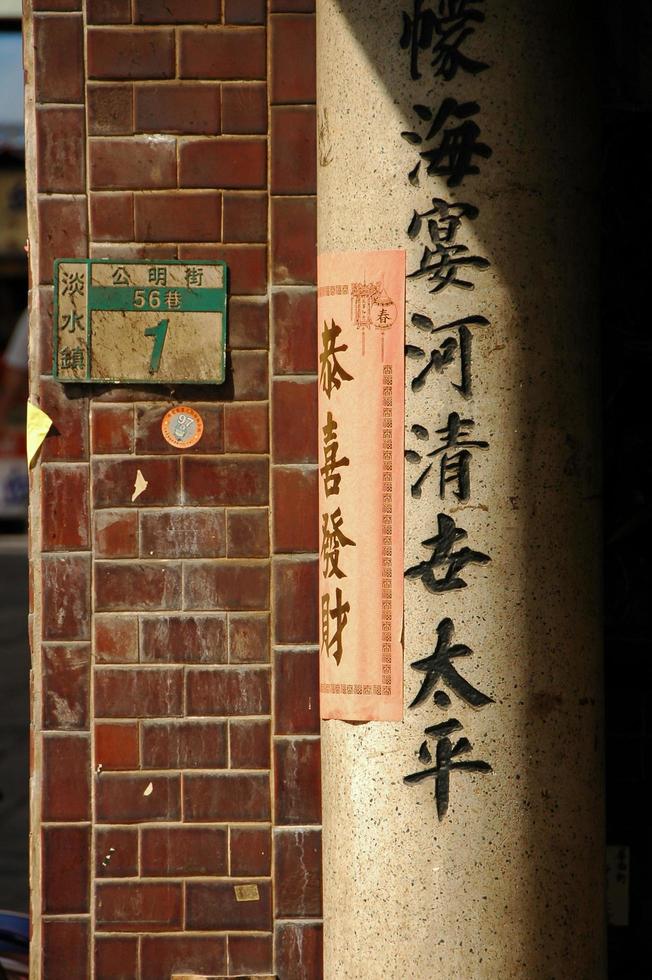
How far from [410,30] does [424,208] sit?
417 millimetres

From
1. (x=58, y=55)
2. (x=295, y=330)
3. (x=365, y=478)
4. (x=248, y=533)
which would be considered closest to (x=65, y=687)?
(x=248, y=533)

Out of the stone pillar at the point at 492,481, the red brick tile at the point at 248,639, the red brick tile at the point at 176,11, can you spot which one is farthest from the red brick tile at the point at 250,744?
the red brick tile at the point at 176,11

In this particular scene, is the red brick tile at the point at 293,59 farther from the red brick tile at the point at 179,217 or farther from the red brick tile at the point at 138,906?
the red brick tile at the point at 138,906

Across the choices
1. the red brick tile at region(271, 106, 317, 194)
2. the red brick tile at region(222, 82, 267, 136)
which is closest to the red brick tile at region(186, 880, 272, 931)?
the red brick tile at region(271, 106, 317, 194)

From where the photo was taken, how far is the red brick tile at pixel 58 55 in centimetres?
312

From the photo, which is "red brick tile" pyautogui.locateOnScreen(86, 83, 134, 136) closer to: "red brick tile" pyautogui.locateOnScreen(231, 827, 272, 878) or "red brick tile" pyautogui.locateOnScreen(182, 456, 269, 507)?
"red brick tile" pyautogui.locateOnScreen(182, 456, 269, 507)

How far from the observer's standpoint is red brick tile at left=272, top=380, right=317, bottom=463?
3.14 m

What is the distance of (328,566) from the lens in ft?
9.41

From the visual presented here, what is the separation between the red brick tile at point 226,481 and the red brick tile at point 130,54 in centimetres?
106

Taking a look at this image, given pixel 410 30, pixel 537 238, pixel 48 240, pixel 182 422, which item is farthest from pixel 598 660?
pixel 48 240

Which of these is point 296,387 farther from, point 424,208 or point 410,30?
point 410,30

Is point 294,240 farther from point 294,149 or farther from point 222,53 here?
point 222,53

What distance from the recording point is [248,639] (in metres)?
3.16

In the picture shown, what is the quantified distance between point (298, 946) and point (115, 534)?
1237 mm
